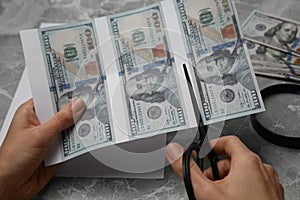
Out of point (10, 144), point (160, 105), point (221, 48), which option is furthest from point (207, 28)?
point (10, 144)

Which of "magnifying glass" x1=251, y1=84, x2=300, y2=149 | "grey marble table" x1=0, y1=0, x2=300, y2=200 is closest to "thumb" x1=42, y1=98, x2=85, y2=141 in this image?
"grey marble table" x1=0, y1=0, x2=300, y2=200

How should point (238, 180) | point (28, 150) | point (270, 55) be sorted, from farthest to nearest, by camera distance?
1. point (270, 55)
2. point (28, 150)
3. point (238, 180)

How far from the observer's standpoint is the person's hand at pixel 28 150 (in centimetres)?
71

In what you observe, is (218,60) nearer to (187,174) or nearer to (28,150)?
(187,174)

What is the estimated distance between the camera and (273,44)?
885 mm

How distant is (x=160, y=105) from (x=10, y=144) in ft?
0.83

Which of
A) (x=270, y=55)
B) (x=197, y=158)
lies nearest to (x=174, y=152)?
(x=197, y=158)

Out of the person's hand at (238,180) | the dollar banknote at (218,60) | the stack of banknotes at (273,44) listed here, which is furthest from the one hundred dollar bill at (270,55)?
the person's hand at (238,180)

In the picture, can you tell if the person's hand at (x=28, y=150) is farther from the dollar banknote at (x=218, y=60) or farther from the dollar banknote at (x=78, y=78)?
the dollar banknote at (x=218, y=60)

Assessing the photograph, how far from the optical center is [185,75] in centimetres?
75

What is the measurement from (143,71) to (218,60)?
0.13 meters

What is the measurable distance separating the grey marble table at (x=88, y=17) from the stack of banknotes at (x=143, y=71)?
7cm

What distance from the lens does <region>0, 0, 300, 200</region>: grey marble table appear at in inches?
29.6

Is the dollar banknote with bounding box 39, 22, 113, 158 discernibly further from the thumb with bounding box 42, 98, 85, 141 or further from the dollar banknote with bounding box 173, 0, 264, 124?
the dollar banknote with bounding box 173, 0, 264, 124
